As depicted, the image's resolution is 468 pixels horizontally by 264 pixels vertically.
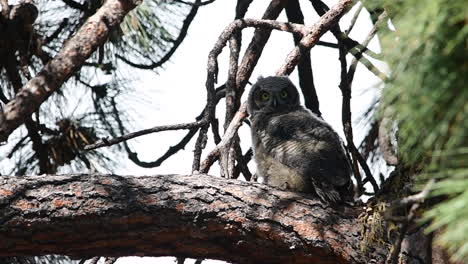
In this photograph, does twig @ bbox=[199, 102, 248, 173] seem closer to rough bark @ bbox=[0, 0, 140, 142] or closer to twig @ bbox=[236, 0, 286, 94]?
twig @ bbox=[236, 0, 286, 94]

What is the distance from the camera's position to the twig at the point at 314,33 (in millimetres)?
3617

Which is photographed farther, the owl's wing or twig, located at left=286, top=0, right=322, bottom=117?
twig, located at left=286, top=0, right=322, bottom=117

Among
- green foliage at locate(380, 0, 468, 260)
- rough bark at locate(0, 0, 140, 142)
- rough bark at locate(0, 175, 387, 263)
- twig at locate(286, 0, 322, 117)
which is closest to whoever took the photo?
green foliage at locate(380, 0, 468, 260)

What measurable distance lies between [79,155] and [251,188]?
1681mm

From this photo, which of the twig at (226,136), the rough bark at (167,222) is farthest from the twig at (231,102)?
the rough bark at (167,222)

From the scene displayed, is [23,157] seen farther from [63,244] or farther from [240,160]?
[63,244]

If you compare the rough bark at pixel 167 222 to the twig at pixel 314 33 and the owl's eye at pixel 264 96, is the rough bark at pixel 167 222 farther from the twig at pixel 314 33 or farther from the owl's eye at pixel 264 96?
the owl's eye at pixel 264 96

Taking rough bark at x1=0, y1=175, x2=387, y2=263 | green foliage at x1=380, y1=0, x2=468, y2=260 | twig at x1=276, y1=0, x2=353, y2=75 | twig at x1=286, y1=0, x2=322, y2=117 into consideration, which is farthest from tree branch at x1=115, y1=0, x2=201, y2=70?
green foliage at x1=380, y1=0, x2=468, y2=260

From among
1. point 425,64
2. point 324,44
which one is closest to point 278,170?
point 324,44

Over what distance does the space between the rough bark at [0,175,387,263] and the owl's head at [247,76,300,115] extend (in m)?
1.64

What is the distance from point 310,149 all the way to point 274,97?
752 mm

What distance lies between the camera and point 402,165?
2.71 m

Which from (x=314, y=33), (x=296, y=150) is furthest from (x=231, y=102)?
(x=314, y=33)

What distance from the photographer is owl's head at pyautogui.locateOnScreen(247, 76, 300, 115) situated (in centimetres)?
444
